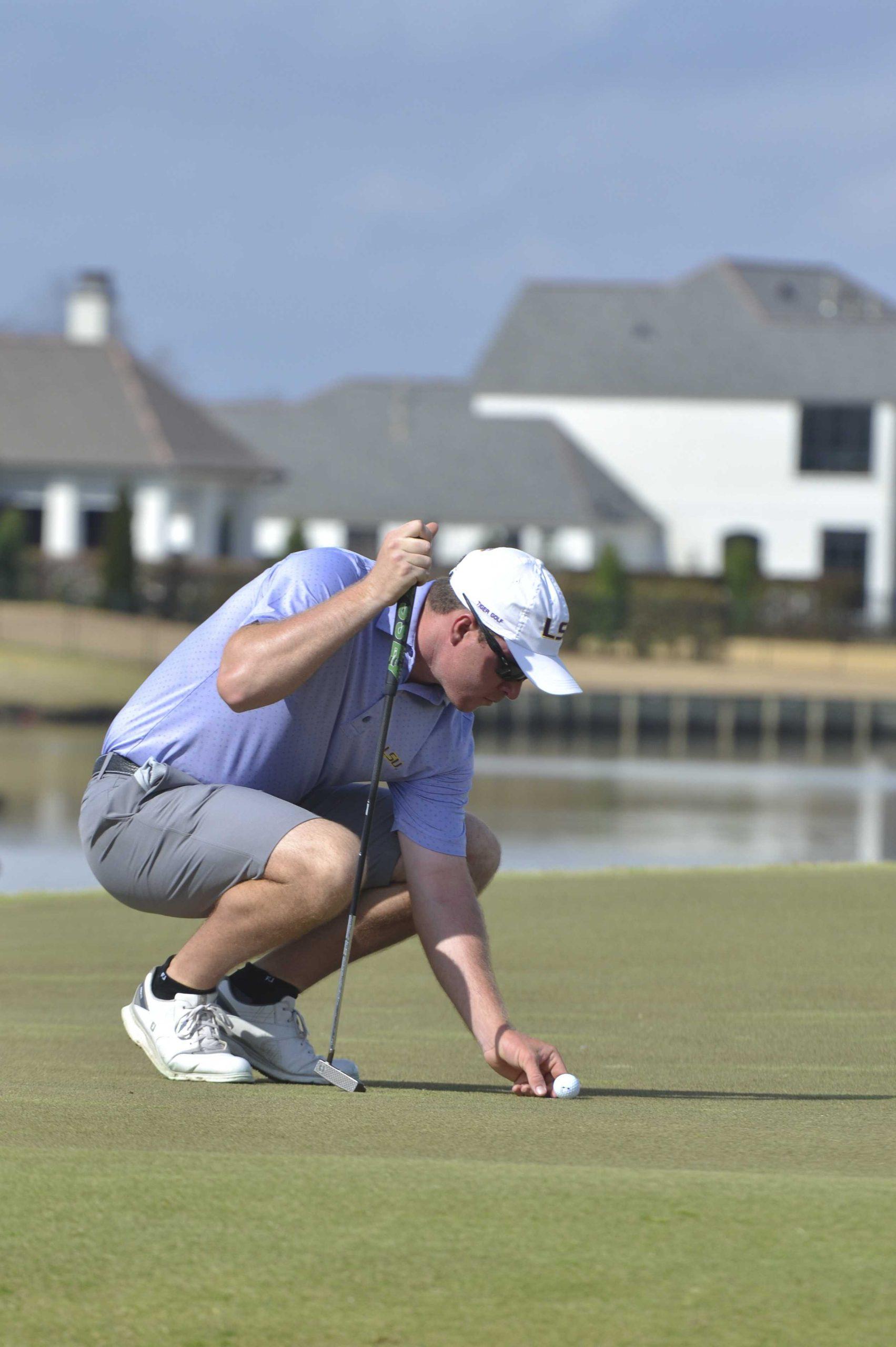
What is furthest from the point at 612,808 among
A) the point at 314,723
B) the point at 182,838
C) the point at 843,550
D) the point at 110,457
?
the point at 843,550

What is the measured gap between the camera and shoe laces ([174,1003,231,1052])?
425cm

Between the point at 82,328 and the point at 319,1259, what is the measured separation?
52.2 m

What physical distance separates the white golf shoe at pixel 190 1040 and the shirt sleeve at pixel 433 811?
0.59 metres

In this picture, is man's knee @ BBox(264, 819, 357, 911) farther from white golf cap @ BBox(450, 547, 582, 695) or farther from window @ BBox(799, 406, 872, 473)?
window @ BBox(799, 406, 872, 473)

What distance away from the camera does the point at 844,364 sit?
2267 inches

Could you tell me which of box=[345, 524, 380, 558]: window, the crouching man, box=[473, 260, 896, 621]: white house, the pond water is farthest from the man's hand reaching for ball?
box=[473, 260, 896, 621]: white house

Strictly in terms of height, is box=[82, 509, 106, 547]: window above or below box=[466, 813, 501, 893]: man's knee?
below

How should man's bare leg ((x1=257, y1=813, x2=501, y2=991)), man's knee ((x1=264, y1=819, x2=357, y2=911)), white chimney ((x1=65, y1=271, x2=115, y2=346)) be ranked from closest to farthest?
man's knee ((x1=264, y1=819, x2=357, y2=911)) < man's bare leg ((x1=257, y1=813, x2=501, y2=991)) < white chimney ((x1=65, y1=271, x2=115, y2=346))

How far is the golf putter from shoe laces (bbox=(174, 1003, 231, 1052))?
0.23 meters

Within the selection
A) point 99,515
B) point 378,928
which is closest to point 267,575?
point 378,928

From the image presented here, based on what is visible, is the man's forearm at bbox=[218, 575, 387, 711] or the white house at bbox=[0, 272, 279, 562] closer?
the man's forearm at bbox=[218, 575, 387, 711]

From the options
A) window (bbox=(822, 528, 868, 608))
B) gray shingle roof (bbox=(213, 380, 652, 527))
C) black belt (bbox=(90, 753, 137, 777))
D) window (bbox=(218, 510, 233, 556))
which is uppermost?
black belt (bbox=(90, 753, 137, 777))

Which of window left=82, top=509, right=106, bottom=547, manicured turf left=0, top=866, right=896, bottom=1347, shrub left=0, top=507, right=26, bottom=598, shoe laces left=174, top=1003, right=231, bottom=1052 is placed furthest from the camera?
window left=82, top=509, right=106, bottom=547

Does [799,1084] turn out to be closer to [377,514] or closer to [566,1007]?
[566,1007]
